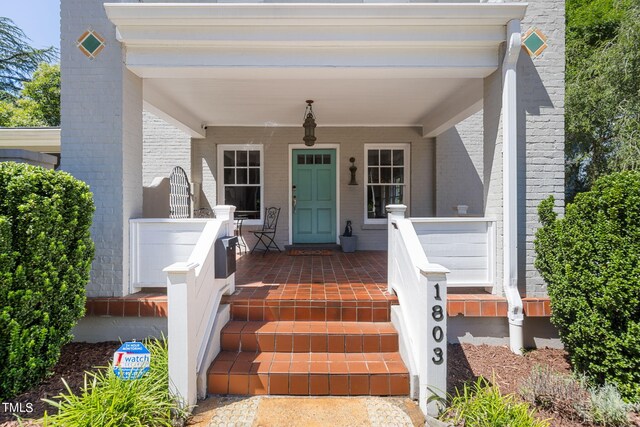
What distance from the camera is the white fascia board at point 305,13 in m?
3.27

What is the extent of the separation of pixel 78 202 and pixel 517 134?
406 cm

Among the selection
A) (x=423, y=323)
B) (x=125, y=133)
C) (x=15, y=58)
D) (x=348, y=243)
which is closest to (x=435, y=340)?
(x=423, y=323)

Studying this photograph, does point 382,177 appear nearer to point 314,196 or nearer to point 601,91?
point 314,196

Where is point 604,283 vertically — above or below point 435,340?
above

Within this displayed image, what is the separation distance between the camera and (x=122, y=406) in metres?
2.27

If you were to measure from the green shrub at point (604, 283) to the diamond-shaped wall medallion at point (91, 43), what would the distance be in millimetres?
4591

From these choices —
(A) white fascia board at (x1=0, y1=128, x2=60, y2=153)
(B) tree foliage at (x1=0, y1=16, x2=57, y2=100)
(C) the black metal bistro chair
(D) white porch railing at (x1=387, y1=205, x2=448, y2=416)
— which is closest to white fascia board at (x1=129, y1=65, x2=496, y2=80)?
(D) white porch railing at (x1=387, y1=205, x2=448, y2=416)

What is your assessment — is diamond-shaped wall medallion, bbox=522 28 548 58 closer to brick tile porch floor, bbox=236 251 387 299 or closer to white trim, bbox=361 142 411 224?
brick tile porch floor, bbox=236 251 387 299

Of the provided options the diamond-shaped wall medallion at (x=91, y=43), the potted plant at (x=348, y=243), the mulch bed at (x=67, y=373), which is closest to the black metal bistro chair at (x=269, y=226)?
the potted plant at (x=348, y=243)

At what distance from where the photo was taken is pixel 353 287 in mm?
3967

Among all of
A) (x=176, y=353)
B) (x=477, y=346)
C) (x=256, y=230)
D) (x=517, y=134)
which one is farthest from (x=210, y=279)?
(x=256, y=230)

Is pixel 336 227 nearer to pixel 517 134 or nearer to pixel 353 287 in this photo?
pixel 353 287

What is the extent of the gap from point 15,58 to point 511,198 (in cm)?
2309

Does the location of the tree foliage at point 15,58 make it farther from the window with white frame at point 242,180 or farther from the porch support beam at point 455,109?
the porch support beam at point 455,109
